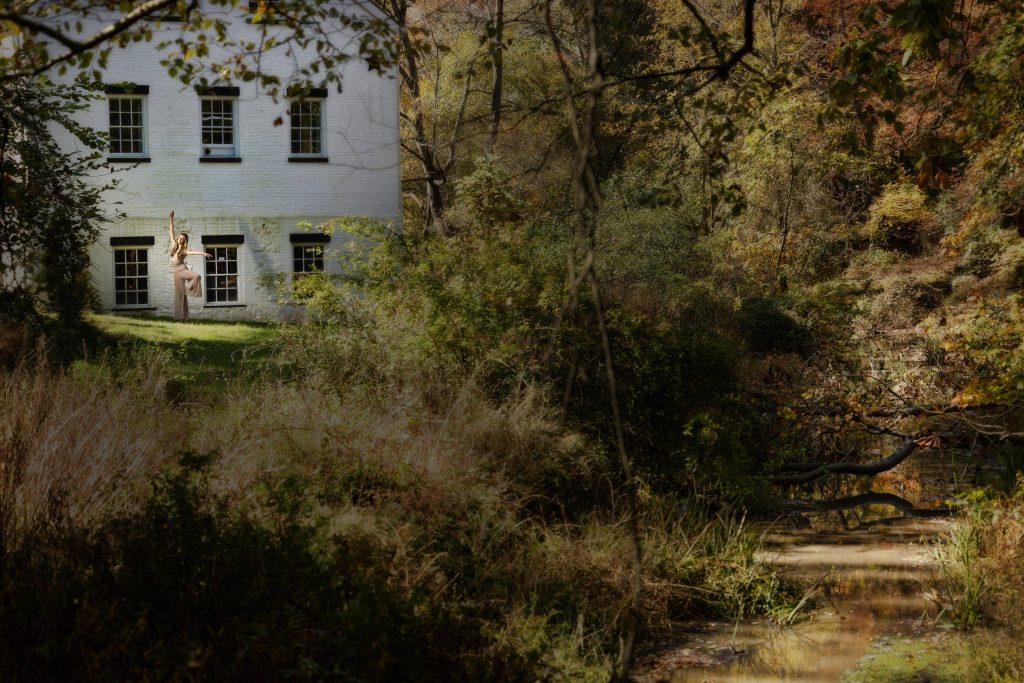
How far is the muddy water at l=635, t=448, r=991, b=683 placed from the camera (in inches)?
309

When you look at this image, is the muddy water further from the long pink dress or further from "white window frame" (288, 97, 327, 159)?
"white window frame" (288, 97, 327, 159)

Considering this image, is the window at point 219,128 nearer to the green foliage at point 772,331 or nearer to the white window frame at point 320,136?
the white window frame at point 320,136

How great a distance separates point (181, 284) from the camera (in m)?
24.6

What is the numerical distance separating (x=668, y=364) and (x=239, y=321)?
15683mm

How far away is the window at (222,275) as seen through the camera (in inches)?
1009

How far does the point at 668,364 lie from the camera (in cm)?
1168

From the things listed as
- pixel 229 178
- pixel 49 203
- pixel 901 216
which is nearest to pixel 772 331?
pixel 901 216

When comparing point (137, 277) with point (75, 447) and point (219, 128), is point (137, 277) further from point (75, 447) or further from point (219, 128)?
point (75, 447)

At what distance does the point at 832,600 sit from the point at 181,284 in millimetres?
18617

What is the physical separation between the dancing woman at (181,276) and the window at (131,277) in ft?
2.69

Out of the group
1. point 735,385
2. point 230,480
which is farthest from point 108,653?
point 735,385

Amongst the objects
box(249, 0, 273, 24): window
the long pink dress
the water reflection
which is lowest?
the water reflection

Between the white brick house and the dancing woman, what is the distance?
55 cm

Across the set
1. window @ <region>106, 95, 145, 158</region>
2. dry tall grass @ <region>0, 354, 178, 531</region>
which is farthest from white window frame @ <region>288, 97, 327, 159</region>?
dry tall grass @ <region>0, 354, 178, 531</region>
